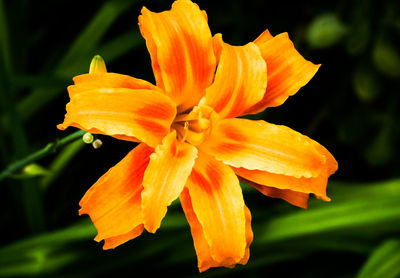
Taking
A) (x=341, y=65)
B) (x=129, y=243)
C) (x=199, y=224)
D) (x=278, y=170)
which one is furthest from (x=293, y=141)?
(x=341, y=65)

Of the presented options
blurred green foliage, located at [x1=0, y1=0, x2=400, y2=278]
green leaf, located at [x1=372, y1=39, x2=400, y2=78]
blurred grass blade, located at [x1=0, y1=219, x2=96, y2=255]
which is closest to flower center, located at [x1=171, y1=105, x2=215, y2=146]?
blurred green foliage, located at [x1=0, y1=0, x2=400, y2=278]

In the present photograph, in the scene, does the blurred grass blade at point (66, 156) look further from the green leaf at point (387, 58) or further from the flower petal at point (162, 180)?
the green leaf at point (387, 58)

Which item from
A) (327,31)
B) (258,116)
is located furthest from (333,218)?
(327,31)

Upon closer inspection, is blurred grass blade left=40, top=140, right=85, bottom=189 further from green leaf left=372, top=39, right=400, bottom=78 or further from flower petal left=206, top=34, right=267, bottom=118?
green leaf left=372, top=39, right=400, bottom=78

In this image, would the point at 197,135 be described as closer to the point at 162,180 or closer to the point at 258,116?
the point at 162,180

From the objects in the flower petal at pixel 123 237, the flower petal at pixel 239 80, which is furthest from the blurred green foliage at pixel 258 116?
the flower petal at pixel 239 80
